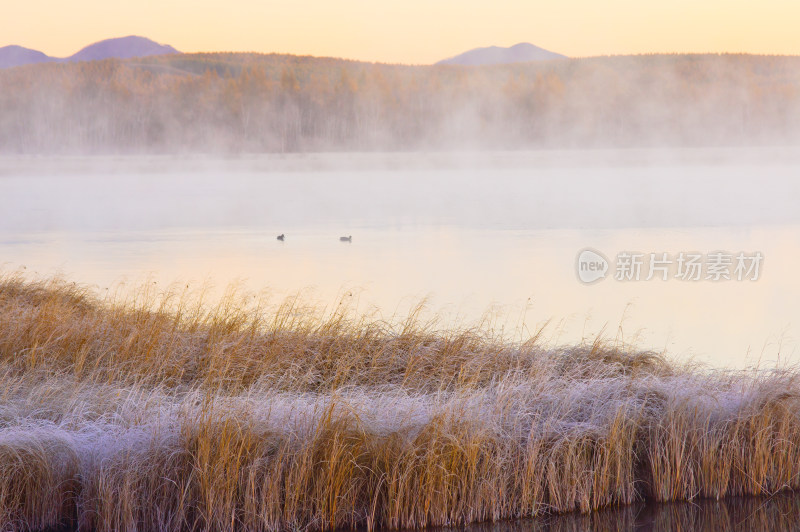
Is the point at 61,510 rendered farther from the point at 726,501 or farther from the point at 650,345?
the point at 650,345

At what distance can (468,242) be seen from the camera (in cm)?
1922

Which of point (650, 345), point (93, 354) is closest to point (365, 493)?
point (93, 354)

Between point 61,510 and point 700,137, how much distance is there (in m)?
53.2

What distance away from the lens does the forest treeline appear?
42875 mm

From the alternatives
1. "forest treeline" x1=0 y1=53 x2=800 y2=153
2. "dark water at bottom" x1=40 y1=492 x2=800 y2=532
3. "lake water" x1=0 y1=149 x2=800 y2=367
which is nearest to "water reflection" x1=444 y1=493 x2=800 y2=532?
"dark water at bottom" x1=40 y1=492 x2=800 y2=532

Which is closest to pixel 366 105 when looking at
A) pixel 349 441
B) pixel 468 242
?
pixel 468 242

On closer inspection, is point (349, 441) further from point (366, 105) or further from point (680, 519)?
point (366, 105)

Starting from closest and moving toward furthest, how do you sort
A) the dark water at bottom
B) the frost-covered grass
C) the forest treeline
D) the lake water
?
the frost-covered grass, the dark water at bottom, the lake water, the forest treeline

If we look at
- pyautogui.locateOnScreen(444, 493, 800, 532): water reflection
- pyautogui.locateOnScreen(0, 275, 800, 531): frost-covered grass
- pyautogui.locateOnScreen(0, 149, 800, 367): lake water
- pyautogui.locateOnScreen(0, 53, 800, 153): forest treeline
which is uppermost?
pyautogui.locateOnScreen(0, 53, 800, 153): forest treeline

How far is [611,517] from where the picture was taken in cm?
487

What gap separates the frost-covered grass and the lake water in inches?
86.7

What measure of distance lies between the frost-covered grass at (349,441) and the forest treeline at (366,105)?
39.5m

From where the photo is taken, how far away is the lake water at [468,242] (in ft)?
36.3

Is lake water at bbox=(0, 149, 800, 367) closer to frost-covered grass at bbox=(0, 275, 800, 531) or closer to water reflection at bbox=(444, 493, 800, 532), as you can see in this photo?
frost-covered grass at bbox=(0, 275, 800, 531)
